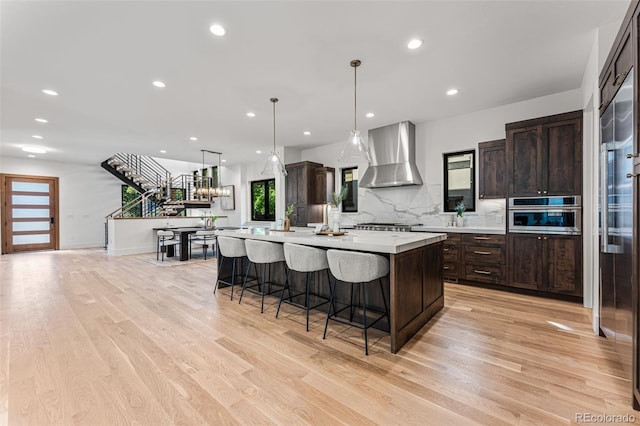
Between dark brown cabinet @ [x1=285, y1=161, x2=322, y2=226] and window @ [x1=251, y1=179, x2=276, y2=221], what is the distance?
1.73 m

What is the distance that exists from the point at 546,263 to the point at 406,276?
7.91ft

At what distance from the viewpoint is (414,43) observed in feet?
8.91

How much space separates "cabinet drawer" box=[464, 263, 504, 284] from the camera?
393 centimetres

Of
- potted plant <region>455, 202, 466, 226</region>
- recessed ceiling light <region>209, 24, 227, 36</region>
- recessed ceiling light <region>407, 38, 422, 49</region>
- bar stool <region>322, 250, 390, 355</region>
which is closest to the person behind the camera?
bar stool <region>322, 250, 390, 355</region>

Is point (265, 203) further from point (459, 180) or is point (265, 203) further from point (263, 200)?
point (459, 180)

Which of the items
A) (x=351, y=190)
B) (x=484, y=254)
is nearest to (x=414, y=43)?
(x=484, y=254)

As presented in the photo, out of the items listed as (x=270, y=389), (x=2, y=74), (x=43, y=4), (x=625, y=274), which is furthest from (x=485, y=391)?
(x=2, y=74)

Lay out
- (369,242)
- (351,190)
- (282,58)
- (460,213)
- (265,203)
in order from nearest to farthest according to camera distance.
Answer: (369,242) < (282,58) < (460,213) < (351,190) < (265,203)

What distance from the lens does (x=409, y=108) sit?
447cm

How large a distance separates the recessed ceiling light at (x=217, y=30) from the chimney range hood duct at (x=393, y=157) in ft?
11.6

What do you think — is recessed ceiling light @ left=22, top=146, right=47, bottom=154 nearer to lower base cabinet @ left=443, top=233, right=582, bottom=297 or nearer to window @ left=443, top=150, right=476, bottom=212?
window @ left=443, top=150, right=476, bottom=212

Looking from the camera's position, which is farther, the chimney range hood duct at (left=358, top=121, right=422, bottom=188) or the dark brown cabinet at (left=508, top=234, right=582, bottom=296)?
the chimney range hood duct at (left=358, top=121, right=422, bottom=188)

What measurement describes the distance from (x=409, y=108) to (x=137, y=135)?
553cm

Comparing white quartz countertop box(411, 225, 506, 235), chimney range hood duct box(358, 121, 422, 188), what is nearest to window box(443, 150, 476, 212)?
chimney range hood duct box(358, 121, 422, 188)
